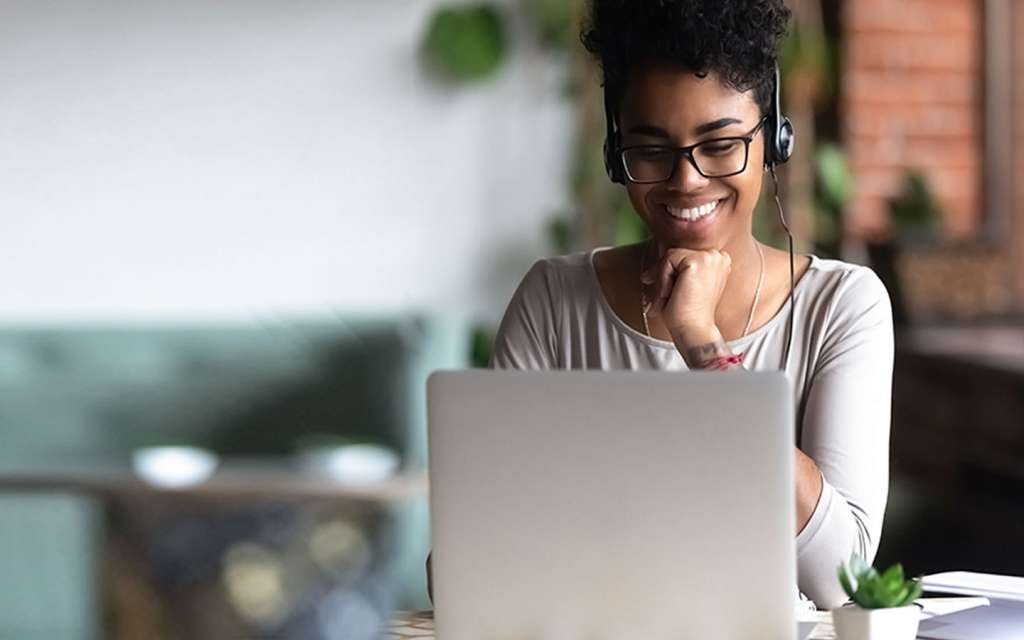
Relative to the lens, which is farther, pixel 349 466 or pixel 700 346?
pixel 349 466

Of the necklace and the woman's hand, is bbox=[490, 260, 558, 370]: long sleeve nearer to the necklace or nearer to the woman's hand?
the necklace

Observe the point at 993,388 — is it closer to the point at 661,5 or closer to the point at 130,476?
the point at 130,476

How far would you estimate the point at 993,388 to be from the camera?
4066 millimetres

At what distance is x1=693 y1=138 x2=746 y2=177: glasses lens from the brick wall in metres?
3.07

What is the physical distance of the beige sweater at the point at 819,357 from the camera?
1.65 meters

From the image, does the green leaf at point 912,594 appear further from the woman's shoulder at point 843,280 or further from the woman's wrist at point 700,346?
the woman's shoulder at point 843,280

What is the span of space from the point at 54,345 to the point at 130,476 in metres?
0.83

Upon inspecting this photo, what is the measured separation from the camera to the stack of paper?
159cm

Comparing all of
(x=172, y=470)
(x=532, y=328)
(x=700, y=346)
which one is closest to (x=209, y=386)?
(x=172, y=470)

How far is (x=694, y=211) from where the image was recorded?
1.79m

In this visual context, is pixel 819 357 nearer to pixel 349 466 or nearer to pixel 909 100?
pixel 349 466

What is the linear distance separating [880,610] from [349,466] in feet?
6.82

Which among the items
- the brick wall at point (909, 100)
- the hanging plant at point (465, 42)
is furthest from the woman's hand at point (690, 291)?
the brick wall at point (909, 100)

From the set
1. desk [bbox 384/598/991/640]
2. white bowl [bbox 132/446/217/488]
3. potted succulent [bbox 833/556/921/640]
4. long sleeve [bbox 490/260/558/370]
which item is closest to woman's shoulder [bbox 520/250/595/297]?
long sleeve [bbox 490/260/558/370]
